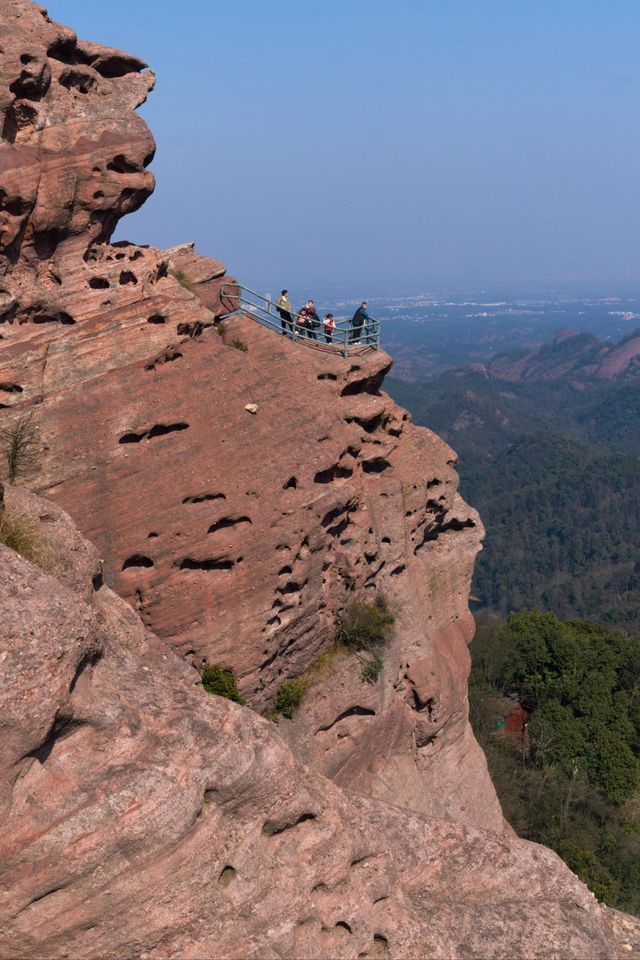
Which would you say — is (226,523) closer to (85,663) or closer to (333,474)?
(333,474)

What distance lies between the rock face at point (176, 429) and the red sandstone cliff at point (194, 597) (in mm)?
50

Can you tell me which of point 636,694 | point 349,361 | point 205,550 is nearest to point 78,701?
point 205,550

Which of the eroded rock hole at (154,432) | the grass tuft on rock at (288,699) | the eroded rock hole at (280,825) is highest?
the eroded rock hole at (154,432)

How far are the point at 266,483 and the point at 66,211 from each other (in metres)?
6.67

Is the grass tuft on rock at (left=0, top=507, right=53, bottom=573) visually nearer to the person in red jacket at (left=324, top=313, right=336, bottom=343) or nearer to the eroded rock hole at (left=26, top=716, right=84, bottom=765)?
the eroded rock hole at (left=26, top=716, right=84, bottom=765)

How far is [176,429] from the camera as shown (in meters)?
16.7

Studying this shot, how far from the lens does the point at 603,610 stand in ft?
386

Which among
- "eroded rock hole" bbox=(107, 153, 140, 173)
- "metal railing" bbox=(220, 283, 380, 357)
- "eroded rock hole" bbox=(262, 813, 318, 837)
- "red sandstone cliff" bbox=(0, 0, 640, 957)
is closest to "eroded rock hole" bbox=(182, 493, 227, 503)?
"red sandstone cliff" bbox=(0, 0, 640, 957)

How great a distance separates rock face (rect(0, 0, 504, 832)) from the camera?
1570 cm

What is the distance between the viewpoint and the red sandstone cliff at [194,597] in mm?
9648

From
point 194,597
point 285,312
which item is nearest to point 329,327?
point 285,312

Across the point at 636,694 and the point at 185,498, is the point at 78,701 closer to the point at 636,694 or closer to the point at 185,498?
the point at 185,498

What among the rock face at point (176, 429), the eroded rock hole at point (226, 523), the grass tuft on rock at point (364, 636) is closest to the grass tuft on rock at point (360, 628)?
the grass tuft on rock at point (364, 636)

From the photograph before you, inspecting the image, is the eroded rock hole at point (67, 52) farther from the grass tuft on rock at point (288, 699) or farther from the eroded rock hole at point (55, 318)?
the grass tuft on rock at point (288, 699)
